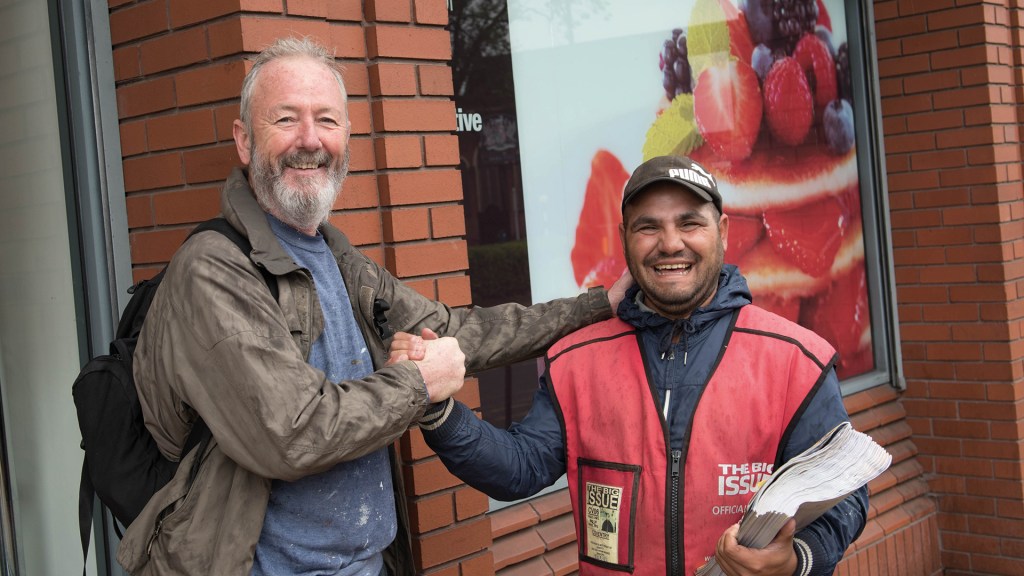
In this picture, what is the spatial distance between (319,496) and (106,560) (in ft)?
4.40

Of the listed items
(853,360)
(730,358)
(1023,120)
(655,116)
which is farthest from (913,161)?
(730,358)

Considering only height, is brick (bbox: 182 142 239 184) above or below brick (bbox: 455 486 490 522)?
above

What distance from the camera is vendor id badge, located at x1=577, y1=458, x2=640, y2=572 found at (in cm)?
255

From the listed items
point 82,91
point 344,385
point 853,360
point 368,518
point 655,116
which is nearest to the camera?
point 344,385

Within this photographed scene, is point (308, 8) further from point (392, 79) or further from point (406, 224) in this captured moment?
point (406, 224)

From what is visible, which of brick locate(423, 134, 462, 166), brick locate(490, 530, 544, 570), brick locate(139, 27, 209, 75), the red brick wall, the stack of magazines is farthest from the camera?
the red brick wall

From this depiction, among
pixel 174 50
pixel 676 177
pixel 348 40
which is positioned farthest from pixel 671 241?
pixel 174 50

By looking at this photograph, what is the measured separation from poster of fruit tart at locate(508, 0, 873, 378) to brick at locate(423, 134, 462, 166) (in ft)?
2.21

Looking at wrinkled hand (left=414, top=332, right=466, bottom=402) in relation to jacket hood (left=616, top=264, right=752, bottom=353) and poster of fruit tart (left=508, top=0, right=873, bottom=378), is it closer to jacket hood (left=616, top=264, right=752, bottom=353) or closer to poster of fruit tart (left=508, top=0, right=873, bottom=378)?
jacket hood (left=616, top=264, right=752, bottom=353)

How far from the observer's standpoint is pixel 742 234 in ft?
16.8

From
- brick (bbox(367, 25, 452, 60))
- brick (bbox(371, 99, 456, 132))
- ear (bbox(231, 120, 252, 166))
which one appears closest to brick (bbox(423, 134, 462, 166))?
brick (bbox(371, 99, 456, 132))

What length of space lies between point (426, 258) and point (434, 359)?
3.02 feet

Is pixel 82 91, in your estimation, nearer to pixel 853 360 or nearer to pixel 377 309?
pixel 377 309

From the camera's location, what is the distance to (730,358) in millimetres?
2574
